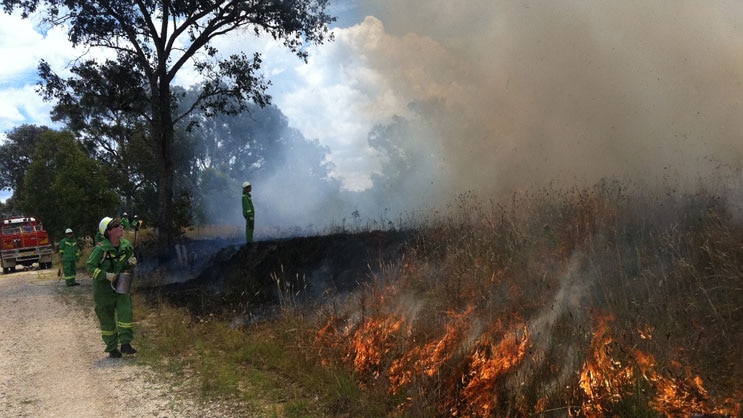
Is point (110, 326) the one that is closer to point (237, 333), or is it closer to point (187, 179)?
point (237, 333)

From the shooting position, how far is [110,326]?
7.30 metres

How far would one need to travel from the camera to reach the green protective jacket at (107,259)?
287 inches

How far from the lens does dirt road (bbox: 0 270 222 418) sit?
5262 millimetres

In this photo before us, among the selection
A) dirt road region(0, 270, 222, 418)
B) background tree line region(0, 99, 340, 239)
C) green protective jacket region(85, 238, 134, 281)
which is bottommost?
dirt road region(0, 270, 222, 418)

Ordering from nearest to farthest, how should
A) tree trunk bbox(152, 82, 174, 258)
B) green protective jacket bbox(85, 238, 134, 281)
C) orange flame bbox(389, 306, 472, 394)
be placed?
orange flame bbox(389, 306, 472, 394) < green protective jacket bbox(85, 238, 134, 281) < tree trunk bbox(152, 82, 174, 258)

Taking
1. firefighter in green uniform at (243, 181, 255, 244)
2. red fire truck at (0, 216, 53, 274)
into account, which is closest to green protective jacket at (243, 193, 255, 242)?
firefighter in green uniform at (243, 181, 255, 244)

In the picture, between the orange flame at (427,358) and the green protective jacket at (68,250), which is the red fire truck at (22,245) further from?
the orange flame at (427,358)

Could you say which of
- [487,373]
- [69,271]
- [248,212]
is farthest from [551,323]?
[69,271]

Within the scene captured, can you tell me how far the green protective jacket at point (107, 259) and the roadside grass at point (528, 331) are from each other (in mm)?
1294

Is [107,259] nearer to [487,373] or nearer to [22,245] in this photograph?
[487,373]

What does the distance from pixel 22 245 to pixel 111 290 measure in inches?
923

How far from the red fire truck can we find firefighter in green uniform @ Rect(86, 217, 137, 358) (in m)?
22.5

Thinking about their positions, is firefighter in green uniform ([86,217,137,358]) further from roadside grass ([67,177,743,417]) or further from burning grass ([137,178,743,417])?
burning grass ([137,178,743,417])

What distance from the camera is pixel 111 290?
24.6ft
